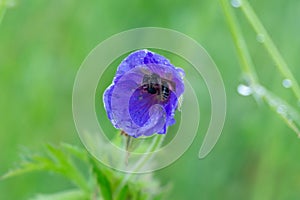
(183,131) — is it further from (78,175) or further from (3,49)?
(3,49)

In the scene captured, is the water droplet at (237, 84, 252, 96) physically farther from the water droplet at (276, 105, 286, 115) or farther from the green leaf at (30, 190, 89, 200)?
the green leaf at (30, 190, 89, 200)

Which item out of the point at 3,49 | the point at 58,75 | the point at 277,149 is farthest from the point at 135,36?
the point at 277,149

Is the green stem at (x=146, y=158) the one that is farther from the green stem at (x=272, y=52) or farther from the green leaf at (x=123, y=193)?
the green stem at (x=272, y=52)

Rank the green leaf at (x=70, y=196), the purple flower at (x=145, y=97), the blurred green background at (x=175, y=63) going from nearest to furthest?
the purple flower at (x=145, y=97) → the green leaf at (x=70, y=196) → the blurred green background at (x=175, y=63)

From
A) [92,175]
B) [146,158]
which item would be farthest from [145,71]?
[92,175]

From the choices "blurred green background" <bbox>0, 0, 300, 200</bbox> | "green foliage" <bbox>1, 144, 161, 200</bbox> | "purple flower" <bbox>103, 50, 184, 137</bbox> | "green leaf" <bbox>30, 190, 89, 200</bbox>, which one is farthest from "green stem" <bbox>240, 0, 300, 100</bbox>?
"blurred green background" <bbox>0, 0, 300, 200</bbox>

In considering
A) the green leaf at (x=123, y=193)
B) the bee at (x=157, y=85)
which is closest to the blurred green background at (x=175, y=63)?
the green leaf at (x=123, y=193)
